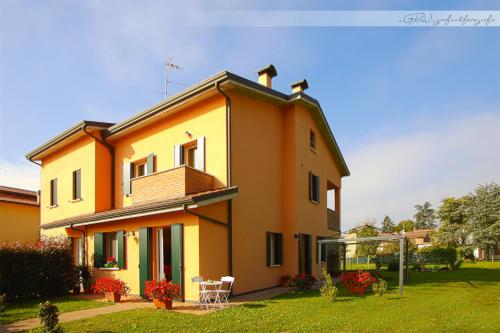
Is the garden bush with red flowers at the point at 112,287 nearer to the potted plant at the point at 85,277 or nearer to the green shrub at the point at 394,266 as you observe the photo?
the potted plant at the point at 85,277

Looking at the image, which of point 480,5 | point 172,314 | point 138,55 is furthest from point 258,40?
point 172,314

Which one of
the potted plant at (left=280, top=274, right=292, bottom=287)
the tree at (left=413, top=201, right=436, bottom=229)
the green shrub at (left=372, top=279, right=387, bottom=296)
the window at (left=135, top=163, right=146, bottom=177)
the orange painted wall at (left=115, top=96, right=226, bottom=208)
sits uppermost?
the orange painted wall at (left=115, top=96, right=226, bottom=208)

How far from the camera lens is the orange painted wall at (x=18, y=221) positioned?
23594 millimetres

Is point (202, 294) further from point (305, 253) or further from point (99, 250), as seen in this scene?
point (305, 253)

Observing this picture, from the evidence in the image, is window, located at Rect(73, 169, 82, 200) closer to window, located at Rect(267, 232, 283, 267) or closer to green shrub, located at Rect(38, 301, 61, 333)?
window, located at Rect(267, 232, 283, 267)

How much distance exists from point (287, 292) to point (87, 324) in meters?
6.39

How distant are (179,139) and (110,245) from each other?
16.6 feet

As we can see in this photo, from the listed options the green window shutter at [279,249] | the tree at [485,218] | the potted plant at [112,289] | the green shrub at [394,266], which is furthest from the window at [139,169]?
the tree at [485,218]

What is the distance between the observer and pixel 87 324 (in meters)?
8.79

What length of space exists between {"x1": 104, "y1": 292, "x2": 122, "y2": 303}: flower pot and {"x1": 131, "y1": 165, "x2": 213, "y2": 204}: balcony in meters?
3.15

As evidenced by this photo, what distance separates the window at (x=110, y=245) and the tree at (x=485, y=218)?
37.9 meters

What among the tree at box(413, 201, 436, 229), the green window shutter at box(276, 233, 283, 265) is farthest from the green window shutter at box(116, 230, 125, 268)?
the tree at box(413, 201, 436, 229)

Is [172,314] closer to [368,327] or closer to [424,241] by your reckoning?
[368,327]

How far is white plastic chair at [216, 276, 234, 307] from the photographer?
10.8m
